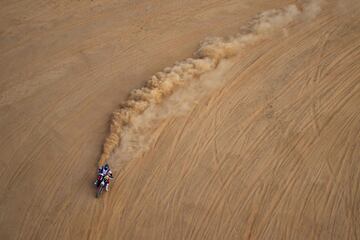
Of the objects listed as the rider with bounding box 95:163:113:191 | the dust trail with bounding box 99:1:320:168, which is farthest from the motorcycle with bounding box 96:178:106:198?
the dust trail with bounding box 99:1:320:168

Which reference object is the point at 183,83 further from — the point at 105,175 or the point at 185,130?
the point at 105,175

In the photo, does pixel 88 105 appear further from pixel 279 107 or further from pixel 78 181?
pixel 279 107

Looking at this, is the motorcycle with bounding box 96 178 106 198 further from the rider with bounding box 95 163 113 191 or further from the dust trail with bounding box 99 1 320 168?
the dust trail with bounding box 99 1 320 168

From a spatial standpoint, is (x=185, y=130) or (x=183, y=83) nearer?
(x=185, y=130)

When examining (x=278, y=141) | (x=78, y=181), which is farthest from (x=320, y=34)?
(x=78, y=181)

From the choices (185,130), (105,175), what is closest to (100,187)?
(105,175)

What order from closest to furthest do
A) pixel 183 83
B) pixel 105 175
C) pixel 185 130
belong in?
1. pixel 105 175
2. pixel 185 130
3. pixel 183 83

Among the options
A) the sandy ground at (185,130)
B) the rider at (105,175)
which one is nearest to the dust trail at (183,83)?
the sandy ground at (185,130)
